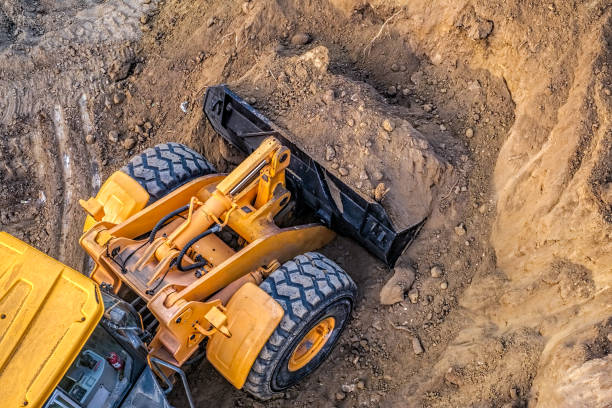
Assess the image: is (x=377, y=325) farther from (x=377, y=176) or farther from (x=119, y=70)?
(x=119, y=70)

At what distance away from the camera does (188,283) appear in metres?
4.59

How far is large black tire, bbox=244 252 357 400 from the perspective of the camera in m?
4.52

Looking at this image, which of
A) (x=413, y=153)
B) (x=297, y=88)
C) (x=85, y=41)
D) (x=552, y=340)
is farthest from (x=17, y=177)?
(x=552, y=340)

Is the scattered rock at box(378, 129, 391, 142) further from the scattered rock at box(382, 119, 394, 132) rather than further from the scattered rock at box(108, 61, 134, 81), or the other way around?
the scattered rock at box(108, 61, 134, 81)

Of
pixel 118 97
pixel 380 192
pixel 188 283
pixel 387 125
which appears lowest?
pixel 118 97

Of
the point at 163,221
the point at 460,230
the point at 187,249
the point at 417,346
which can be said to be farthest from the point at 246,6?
the point at 417,346

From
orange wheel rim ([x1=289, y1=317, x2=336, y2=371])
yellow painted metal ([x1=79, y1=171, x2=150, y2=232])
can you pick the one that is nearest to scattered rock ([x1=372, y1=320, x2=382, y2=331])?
orange wheel rim ([x1=289, y1=317, x2=336, y2=371])

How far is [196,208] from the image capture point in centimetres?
495

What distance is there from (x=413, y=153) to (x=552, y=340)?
2.15m

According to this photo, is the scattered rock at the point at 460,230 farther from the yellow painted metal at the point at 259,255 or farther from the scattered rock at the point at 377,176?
the yellow painted metal at the point at 259,255

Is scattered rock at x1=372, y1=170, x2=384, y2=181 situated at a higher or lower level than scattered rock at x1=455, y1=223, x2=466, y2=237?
lower

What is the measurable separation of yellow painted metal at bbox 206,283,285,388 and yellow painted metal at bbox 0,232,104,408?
4.36 feet

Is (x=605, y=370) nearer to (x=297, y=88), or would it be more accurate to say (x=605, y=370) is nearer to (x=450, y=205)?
(x=450, y=205)

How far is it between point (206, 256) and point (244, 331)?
849 mm
